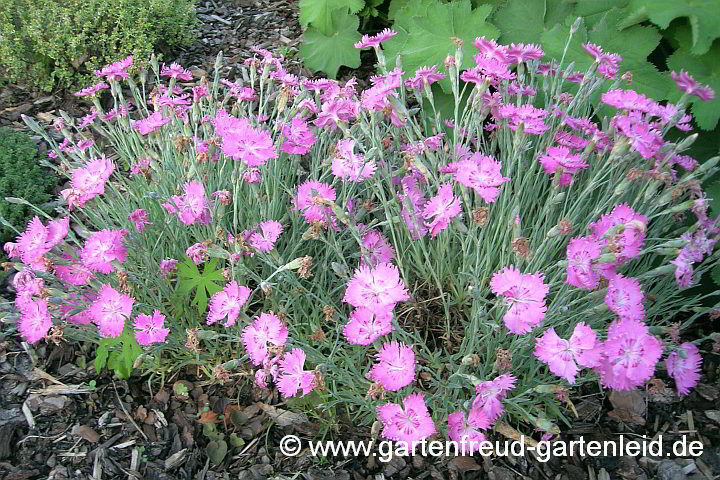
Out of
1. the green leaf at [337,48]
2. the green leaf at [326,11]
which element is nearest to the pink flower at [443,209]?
the green leaf at [337,48]

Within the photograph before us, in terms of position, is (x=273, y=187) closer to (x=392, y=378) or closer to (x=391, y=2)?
(x=392, y=378)

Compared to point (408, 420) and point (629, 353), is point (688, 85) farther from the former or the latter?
point (408, 420)

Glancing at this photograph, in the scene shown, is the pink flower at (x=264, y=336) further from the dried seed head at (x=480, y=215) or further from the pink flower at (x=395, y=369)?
the dried seed head at (x=480, y=215)

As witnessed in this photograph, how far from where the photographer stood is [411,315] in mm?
1812

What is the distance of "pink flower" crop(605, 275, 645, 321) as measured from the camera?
132cm

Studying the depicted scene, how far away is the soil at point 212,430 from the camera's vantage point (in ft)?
5.52

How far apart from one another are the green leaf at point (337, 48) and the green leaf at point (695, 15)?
54.3 inches

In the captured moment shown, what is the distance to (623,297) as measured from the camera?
134cm

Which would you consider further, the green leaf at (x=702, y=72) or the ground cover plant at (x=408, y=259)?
the green leaf at (x=702, y=72)

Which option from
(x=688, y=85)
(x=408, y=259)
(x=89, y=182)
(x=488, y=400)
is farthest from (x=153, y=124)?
(x=688, y=85)

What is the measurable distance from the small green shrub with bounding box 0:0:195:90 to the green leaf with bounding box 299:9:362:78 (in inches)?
30.4

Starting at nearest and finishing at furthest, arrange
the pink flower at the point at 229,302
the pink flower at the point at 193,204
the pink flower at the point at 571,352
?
the pink flower at the point at 571,352 < the pink flower at the point at 229,302 < the pink flower at the point at 193,204

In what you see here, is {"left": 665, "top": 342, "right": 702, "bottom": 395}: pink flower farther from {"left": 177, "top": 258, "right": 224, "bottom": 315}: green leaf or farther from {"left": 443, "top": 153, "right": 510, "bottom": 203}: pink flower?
{"left": 177, "top": 258, "right": 224, "bottom": 315}: green leaf

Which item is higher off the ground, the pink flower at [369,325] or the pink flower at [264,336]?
the pink flower at [369,325]
